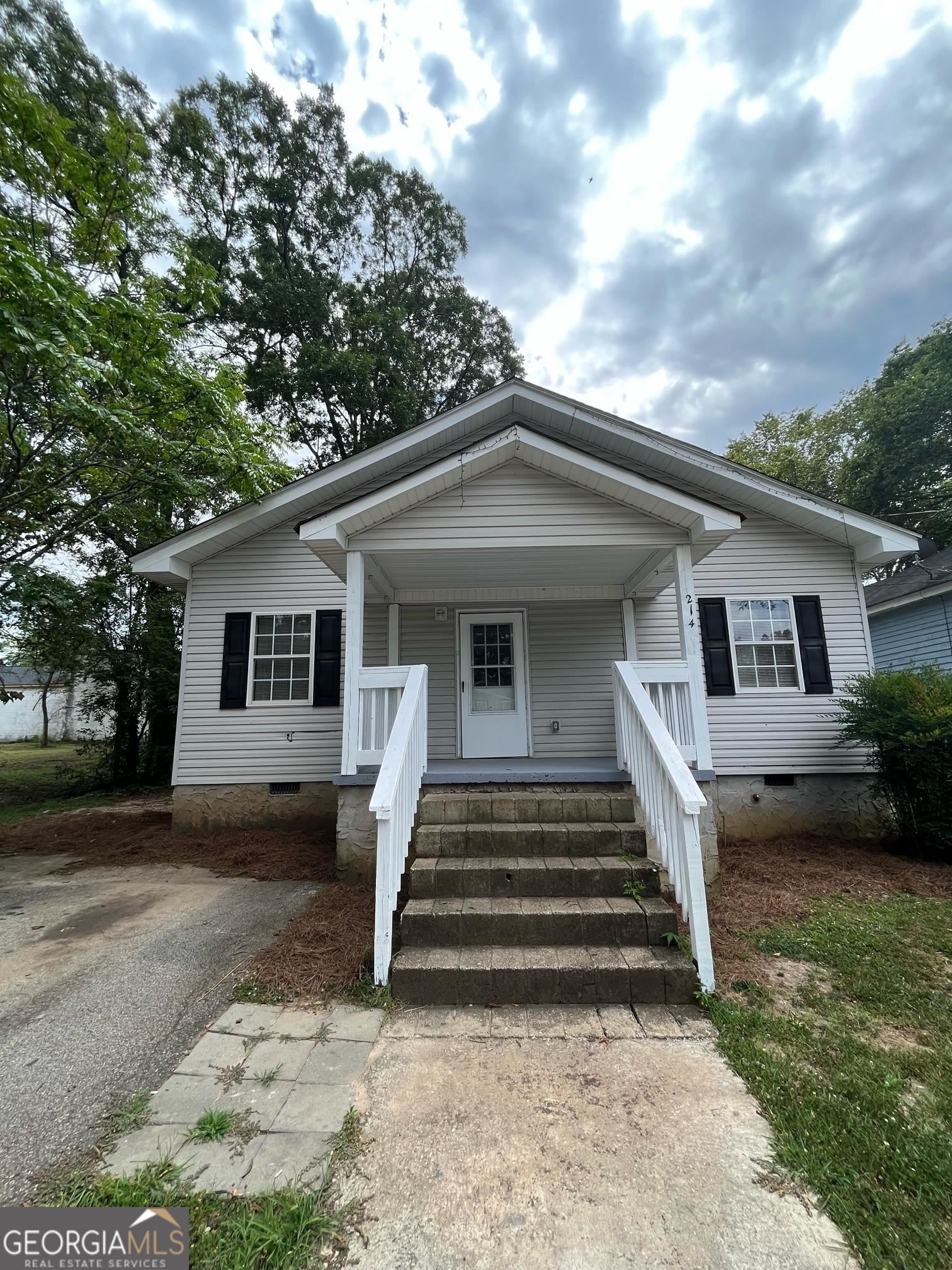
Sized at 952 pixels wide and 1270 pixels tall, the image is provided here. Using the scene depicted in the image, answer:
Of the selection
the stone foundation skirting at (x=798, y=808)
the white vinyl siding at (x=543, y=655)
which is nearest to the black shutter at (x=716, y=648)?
the white vinyl siding at (x=543, y=655)

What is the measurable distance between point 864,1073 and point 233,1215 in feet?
8.38

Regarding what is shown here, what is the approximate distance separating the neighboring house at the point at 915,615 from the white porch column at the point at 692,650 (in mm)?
6196

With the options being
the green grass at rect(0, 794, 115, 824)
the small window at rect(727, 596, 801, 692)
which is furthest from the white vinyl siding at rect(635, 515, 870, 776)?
the green grass at rect(0, 794, 115, 824)

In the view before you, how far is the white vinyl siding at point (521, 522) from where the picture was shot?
4.81 metres

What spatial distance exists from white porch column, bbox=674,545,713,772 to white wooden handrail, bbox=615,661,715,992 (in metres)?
0.61

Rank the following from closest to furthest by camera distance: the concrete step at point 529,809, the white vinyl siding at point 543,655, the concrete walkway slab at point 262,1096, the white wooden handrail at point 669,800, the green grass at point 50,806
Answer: the concrete walkway slab at point 262,1096
the white wooden handrail at point 669,800
the concrete step at point 529,809
the white vinyl siding at point 543,655
the green grass at point 50,806

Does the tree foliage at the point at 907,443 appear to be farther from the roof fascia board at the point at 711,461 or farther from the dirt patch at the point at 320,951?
the dirt patch at the point at 320,951

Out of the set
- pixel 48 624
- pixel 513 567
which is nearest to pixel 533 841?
pixel 513 567

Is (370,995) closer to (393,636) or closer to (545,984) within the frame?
(545,984)

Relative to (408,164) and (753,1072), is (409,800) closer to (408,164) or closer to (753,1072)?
(753,1072)

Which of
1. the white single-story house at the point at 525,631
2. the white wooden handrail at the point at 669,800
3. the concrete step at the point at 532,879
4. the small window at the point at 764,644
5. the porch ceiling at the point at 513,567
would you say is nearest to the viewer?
the white wooden handrail at the point at 669,800

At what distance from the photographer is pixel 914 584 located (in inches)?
392

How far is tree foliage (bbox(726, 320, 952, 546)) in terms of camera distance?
16.0 meters

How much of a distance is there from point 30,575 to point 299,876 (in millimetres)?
5560
